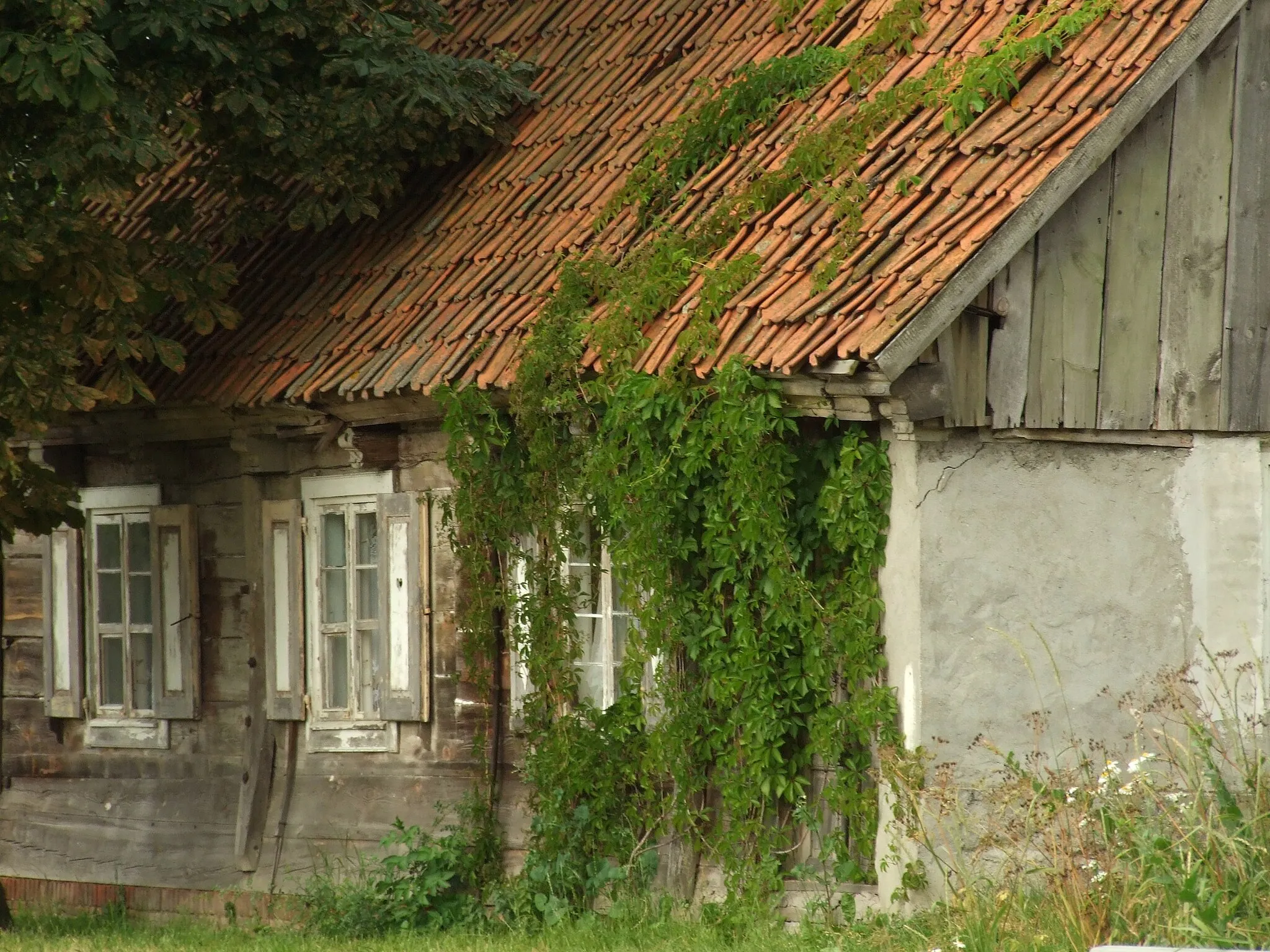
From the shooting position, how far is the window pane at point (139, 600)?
1273cm

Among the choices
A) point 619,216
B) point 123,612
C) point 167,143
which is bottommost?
point 123,612

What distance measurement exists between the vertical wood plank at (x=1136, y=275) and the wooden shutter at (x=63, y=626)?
7.26 m

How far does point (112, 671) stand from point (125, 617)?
0.43 metres

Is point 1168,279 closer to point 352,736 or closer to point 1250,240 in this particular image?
point 1250,240

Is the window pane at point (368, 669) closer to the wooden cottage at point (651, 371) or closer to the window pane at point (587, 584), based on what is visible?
the wooden cottage at point (651, 371)

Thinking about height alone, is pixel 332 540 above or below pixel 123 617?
above

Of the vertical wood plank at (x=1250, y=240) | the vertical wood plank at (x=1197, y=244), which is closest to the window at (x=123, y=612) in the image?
the vertical wood plank at (x=1197, y=244)

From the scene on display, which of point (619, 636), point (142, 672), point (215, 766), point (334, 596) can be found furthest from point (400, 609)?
point (142, 672)

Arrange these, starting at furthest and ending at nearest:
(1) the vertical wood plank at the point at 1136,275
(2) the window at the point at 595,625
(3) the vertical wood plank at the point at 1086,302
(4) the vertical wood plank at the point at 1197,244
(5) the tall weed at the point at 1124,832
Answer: (2) the window at the point at 595,625, (4) the vertical wood plank at the point at 1197,244, (1) the vertical wood plank at the point at 1136,275, (3) the vertical wood plank at the point at 1086,302, (5) the tall weed at the point at 1124,832

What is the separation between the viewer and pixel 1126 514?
877 centimetres

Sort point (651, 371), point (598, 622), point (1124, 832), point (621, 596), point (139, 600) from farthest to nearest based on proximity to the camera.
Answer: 1. point (139, 600)
2. point (598, 622)
3. point (621, 596)
4. point (651, 371)
5. point (1124, 832)

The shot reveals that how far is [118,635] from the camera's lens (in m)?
12.8

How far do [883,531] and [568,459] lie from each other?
74.3 inches

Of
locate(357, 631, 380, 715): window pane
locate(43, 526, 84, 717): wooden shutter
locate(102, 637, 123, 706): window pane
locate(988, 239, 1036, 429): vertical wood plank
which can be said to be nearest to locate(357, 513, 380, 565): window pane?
locate(357, 631, 380, 715): window pane
